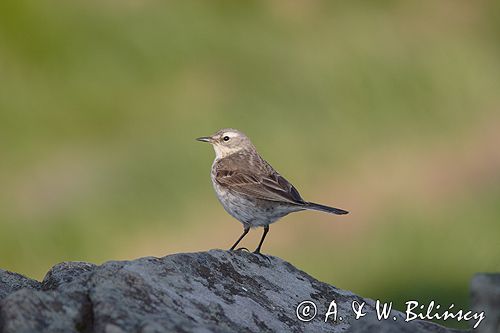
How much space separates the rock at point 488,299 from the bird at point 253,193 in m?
3.46

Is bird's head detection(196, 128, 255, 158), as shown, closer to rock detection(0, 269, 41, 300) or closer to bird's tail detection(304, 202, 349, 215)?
bird's tail detection(304, 202, 349, 215)

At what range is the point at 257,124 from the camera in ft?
63.3

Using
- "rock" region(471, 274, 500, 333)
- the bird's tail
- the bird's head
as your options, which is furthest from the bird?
"rock" region(471, 274, 500, 333)

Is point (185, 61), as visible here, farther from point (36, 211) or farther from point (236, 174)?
point (236, 174)

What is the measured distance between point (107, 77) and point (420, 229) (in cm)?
688

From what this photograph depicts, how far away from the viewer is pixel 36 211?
17969 mm

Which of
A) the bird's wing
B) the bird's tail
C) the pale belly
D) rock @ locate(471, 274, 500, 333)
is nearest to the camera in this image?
rock @ locate(471, 274, 500, 333)

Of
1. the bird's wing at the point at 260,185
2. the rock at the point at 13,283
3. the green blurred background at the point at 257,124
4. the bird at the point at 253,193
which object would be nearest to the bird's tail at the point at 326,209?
the bird at the point at 253,193

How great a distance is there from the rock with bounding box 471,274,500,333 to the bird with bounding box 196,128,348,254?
346cm

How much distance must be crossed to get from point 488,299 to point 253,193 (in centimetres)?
445

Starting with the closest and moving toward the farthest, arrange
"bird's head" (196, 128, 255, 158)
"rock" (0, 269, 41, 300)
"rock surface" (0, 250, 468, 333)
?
1. "rock surface" (0, 250, 468, 333)
2. "rock" (0, 269, 41, 300)
3. "bird's head" (196, 128, 255, 158)

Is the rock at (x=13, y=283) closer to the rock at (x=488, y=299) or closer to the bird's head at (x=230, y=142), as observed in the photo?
the rock at (x=488, y=299)

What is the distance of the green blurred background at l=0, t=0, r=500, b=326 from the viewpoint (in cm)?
1702

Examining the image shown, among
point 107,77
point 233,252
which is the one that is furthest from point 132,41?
point 233,252
